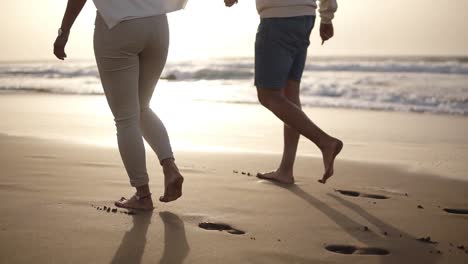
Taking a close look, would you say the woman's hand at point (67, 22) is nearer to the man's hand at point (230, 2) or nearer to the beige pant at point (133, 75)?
the beige pant at point (133, 75)

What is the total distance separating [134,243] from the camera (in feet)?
7.55

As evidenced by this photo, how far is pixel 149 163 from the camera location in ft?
13.3

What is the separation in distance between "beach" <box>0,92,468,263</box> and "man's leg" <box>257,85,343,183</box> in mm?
263

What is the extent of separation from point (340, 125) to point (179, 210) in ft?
15.0

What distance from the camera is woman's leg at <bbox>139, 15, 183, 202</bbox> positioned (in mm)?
2693

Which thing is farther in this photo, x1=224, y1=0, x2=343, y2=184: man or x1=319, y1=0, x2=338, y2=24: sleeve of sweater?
x1=319, y1=0, x2=338, y2=24: sleeve of sweater

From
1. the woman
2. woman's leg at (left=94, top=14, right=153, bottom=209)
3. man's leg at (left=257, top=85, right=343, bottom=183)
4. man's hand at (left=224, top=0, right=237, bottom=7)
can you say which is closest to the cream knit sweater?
man's hand at (left=224, top=0, right=237, bottom=7)

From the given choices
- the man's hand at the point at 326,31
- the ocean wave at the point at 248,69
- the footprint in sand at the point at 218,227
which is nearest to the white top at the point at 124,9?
the footprint in sand at the point at 218,227

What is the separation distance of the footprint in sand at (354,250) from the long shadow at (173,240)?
58 centimetres

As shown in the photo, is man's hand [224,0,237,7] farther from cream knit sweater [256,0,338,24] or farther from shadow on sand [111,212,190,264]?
shadow on sand [111,212,190,264]

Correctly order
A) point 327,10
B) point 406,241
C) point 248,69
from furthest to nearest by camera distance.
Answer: point 248,69 < point 327,10 < point 406,241

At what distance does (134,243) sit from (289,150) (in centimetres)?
162

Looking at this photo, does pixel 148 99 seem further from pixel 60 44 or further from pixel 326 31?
pixel 326 31

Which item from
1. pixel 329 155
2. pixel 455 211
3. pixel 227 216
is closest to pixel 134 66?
pixel 227 216
